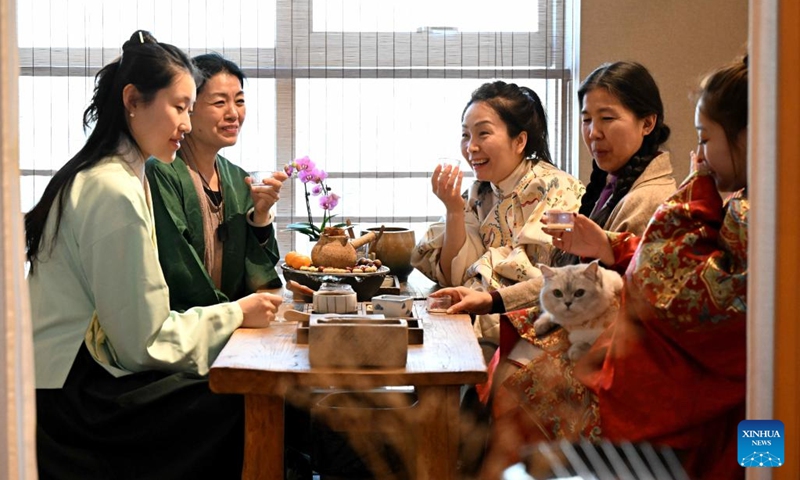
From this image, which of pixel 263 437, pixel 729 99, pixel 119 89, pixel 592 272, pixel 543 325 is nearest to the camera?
pixel 729 99

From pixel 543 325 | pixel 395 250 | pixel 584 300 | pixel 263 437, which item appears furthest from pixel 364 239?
pixel 263 437

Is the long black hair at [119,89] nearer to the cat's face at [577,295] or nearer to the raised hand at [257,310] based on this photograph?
the raised hand at [257,310]

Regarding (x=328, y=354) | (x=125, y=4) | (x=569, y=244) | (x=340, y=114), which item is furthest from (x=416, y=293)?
(x=125, y=4)

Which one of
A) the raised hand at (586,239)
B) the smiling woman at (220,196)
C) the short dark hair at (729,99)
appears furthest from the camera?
the smiling woman at (220,196)

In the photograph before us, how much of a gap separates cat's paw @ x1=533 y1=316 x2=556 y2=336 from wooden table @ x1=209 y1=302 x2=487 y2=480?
0.20 meters

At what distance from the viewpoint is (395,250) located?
2914 mm

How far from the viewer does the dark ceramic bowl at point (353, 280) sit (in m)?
2.48

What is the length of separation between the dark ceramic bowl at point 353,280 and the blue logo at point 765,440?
47.2 inches

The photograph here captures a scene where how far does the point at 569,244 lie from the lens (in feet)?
7.04

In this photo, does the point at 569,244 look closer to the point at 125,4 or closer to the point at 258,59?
the point at 258,59

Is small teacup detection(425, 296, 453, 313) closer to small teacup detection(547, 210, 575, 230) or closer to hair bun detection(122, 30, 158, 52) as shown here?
small teacup detection(547, 210, 575, 230)

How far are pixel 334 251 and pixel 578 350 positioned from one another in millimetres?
739

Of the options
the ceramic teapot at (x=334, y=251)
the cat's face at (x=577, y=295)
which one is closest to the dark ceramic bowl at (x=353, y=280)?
the ceramic teapot at (x=334, y=251)

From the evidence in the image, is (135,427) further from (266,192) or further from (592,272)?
(592,272)
